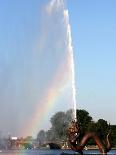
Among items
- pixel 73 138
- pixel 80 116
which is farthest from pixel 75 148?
pixel 80 116

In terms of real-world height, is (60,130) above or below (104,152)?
above

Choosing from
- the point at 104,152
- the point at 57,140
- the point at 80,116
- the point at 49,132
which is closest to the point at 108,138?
the point at 104,152

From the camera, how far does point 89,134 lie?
2131 centimetres

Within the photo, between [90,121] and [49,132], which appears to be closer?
[49,132]

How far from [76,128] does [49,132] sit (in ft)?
428

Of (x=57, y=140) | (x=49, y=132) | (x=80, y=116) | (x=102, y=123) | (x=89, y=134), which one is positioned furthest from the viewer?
(x=80, y=116)

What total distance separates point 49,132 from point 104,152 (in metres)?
131

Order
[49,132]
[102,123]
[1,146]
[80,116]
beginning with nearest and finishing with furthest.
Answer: [1,146] → [49,132] → [102,123] → [80,116]

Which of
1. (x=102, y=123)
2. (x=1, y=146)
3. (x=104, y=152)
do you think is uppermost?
(x=102, y=123)

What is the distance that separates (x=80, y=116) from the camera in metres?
188

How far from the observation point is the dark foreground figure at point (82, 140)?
844 inches

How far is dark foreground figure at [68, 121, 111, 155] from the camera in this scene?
70.3ft

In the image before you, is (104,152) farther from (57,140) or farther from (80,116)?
(80,116)

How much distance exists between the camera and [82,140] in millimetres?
21641
